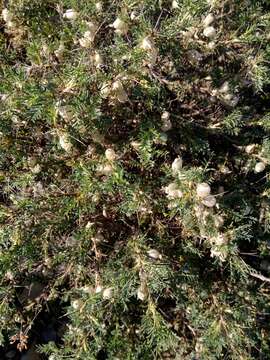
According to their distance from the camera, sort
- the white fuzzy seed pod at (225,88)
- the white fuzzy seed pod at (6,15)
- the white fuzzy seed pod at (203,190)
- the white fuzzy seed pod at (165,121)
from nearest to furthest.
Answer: the white fuzzy seed pod at (203,190) → the white fuzzy seed pod at (165,121) → the white fuzzy seed pod at (225,88) → the white fuzzy seed pod at (6,15)

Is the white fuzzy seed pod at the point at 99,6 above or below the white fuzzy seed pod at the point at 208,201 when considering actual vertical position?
above

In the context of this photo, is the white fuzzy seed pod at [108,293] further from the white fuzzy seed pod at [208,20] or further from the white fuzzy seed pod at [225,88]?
the white fuzzy seed pod at [208,20]

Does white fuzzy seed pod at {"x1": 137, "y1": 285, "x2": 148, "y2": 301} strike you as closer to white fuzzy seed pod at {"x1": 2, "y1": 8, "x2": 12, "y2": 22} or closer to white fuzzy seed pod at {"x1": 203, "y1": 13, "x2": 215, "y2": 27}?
white fuzzy seed pod at {"x1": 203, "y1": 13, "x2": 215, "y2": 27}

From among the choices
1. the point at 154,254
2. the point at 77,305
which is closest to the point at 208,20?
the point at 154,254

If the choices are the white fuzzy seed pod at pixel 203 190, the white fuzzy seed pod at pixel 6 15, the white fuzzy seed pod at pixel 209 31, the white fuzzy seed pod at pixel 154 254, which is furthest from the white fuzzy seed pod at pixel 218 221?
the white fuzzy seed pod at pixel 6 15

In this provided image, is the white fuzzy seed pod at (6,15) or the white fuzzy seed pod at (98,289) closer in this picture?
the white fuzzy seed pod at (98,289)

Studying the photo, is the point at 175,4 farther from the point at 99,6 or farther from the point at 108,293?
the point at 108,293

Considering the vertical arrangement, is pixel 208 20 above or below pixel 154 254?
above

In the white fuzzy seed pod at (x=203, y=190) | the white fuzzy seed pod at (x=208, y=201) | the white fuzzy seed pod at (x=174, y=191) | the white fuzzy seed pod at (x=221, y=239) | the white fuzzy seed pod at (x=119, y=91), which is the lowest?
the white fuzzy seed pod at (x=221, y=239)
